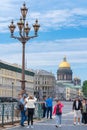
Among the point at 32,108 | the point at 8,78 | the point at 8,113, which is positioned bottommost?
the point at 8,113

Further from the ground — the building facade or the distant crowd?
the building facade

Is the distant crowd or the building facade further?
the building facade

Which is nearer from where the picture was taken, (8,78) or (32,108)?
(32,108)

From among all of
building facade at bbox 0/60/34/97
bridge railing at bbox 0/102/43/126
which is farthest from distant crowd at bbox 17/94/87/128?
building facade at bbox 0/60/34/97

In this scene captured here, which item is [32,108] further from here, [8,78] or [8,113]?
[8,78]

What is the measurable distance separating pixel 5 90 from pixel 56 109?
112116 millimetres

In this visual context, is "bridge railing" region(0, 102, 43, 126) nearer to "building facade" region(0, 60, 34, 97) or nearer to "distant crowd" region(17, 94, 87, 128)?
"distant crowd" region(17, 94, 87, 128)

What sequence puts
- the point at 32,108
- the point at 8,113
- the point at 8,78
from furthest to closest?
the point at 8,78 < the point at 8,113 < the point at 32,108

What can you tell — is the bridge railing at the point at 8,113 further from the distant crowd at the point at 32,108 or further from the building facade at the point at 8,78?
the building facade at the point at 8,78

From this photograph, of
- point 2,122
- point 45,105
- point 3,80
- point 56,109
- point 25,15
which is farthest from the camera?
point 3,80

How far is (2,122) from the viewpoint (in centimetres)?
2905

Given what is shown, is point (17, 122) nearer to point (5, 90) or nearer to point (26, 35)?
point (26, 35)

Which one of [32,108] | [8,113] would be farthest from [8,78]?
[32,108]

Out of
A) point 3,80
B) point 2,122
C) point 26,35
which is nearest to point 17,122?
point 2,122
